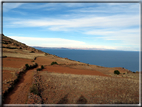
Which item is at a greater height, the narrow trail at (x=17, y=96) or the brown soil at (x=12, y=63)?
the brown soil at (x=12, y=63)

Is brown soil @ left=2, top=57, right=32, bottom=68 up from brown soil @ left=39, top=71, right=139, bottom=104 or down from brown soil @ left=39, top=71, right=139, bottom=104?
up

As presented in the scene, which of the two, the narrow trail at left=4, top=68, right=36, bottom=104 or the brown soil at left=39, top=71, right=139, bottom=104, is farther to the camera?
the brown soil at left=39, top=71, right=139, bottom=104

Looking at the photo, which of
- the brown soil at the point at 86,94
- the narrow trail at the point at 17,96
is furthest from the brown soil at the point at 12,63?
the brown soil at the point at 86,94

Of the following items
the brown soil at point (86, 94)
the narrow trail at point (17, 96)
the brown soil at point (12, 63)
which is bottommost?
the brown soil at point (86, 94)

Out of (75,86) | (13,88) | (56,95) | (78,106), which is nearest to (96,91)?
(75,86)

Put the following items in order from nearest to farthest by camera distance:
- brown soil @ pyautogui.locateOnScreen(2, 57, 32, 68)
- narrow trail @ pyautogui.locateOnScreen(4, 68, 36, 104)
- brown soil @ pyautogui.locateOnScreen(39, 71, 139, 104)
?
narrow trail @ pyautogui.locateOnScreen(4, 68, 36, 104)
brown soil @ pyautogui.locateOnScreen(39, 71, 139, 104)
brown soil @ pyautogui.locateOnScreen(2, 57, 32, 68)

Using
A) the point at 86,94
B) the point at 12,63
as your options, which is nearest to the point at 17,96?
the point at 86,94

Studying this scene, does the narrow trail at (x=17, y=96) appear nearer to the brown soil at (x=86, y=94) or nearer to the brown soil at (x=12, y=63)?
the brown soil at (x=86, y=94)

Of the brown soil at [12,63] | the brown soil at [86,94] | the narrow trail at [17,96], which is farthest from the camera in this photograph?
the brown soil at [12,63]

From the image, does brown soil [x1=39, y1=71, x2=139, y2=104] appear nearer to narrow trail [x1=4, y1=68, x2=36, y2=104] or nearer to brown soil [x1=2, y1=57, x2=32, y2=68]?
narrow trail [x1=4, y1=68, x2=36, y2=104]

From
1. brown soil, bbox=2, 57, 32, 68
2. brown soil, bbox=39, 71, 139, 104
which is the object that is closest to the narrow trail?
brown soil, bbox=39, 71, 139, 104

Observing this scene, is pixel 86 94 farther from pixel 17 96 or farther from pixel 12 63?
pixel 12 63

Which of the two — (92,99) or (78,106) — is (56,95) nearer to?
(78,106)

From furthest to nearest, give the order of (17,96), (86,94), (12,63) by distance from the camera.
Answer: (12,63), (86,94), (17,96)
